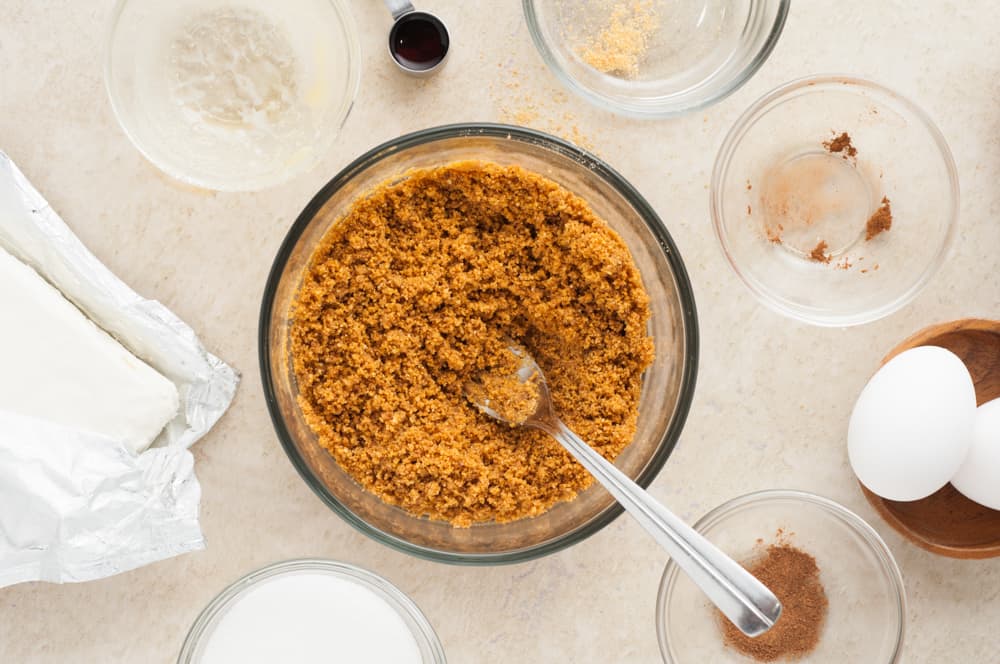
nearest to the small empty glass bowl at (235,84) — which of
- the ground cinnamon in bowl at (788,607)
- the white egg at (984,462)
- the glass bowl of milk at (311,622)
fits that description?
the glass bowl of milk at (311,622)

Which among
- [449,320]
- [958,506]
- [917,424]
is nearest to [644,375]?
[449,320]

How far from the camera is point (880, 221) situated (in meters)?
1.65

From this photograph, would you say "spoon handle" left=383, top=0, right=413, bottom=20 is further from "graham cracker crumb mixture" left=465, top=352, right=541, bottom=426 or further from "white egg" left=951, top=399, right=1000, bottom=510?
"white egg" left=951, top=399, right=1000, bottom=510

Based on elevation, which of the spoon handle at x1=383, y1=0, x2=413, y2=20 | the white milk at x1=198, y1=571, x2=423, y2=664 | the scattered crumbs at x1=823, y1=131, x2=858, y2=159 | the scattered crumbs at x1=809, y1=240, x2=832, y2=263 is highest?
the spoon handle at x1=383, y1=0, x2=413, y2=20

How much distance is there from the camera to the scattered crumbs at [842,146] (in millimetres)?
1653

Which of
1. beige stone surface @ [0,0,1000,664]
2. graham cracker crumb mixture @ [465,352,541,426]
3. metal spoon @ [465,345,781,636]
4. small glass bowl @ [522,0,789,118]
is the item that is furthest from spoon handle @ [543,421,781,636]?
small glass bowl @ [522,0,789,118]

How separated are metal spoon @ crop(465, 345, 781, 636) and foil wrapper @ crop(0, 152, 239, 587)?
23.0 inches

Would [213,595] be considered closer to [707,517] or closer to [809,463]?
[707,517]

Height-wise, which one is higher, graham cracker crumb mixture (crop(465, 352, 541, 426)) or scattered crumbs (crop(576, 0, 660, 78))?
scattered crumbs (crop(576, 0, 660, 78))

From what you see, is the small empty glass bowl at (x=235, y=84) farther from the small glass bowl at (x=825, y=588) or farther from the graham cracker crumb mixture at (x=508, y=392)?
the small glass bowl at (x=825, y=588)

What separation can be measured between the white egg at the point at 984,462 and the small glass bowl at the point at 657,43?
804 mm

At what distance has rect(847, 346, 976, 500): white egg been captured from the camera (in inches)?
57.6

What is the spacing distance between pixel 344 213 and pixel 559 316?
16.5 inches

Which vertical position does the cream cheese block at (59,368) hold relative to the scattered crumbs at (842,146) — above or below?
below
